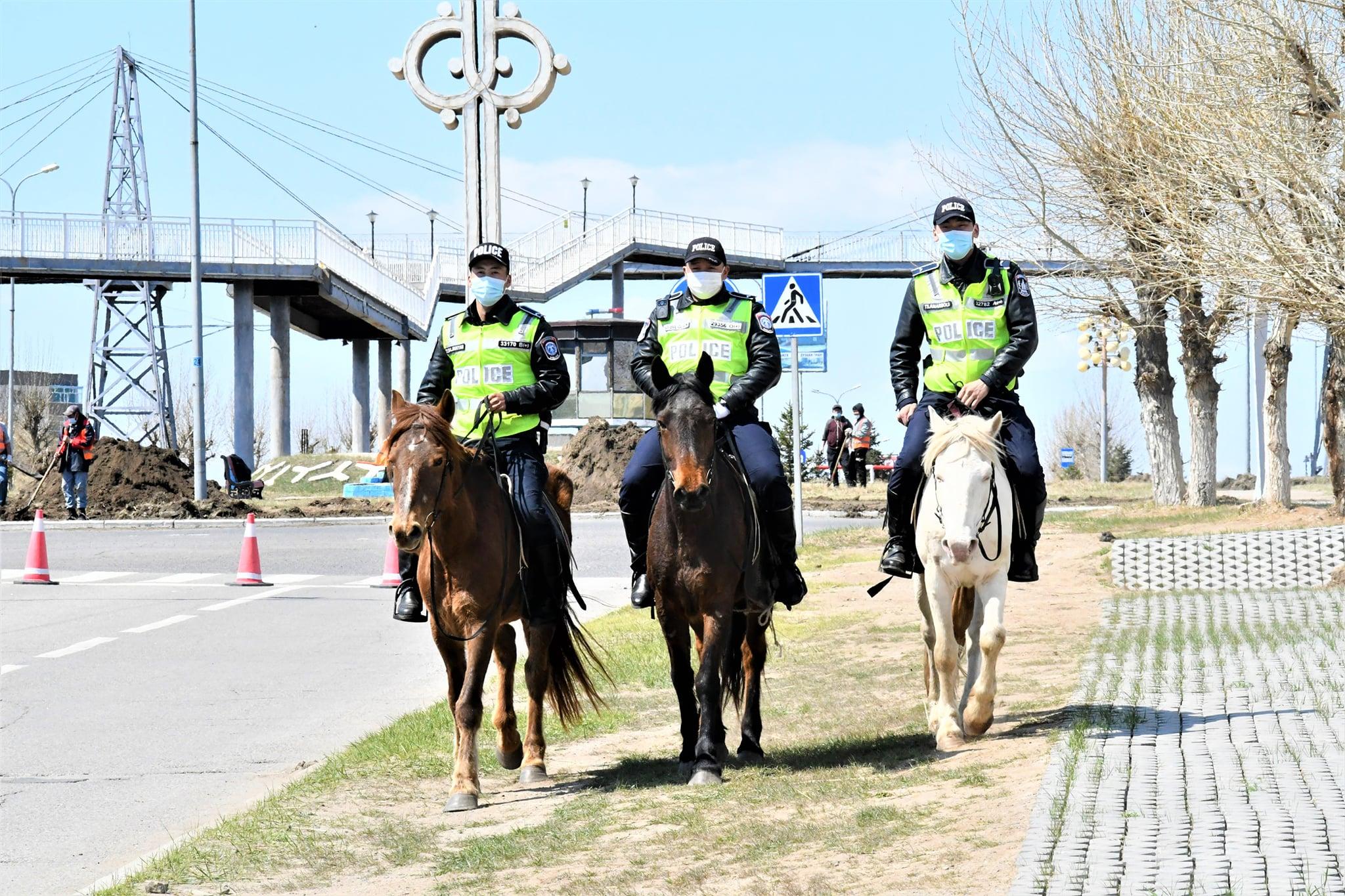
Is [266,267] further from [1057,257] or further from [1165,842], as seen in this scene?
[1165,842]

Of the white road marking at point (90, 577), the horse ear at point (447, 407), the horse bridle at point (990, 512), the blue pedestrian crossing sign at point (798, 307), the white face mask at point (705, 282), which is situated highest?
the blue pedestrian crossing sign at point (798, 307)

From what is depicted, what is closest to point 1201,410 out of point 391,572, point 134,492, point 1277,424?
point 1277,424

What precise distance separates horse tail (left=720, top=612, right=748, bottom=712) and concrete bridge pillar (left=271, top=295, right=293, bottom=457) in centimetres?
4243

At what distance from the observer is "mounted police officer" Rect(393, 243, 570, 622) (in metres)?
8.62

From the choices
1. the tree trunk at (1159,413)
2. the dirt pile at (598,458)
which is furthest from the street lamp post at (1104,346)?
the dirt pile at (598,458)

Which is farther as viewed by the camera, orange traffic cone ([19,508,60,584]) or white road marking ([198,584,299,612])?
orange traffic cone ([19,508,60,584])

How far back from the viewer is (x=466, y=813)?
24.6ft

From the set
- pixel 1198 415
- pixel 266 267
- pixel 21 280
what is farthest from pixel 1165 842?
pixel 21 280

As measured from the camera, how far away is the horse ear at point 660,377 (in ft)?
26.3

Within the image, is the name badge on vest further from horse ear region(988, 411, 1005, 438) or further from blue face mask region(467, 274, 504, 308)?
horse ear region(988, 411, 1005, 438)

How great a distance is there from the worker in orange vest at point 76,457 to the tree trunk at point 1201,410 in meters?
21.2

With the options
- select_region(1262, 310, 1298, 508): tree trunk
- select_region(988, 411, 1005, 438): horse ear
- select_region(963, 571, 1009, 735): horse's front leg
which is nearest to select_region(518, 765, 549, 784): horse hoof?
select_region(963, 571, 1009, 735): horse's front leg

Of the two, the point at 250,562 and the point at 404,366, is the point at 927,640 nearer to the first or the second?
the point at 250,562

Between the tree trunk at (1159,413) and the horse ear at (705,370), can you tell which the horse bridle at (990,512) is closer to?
the horse ear at (705,370)
